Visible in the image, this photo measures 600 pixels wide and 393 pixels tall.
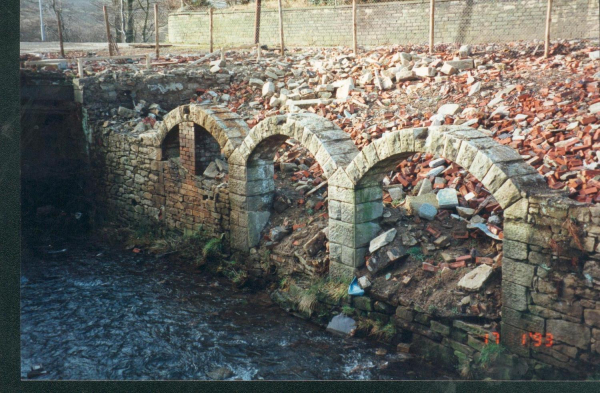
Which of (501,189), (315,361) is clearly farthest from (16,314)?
(501,189)

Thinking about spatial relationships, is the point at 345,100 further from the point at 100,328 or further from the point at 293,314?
the point at 100,328

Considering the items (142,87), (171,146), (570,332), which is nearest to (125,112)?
(142,87)

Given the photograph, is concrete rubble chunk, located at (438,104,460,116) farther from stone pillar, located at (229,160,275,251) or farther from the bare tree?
the bare tree

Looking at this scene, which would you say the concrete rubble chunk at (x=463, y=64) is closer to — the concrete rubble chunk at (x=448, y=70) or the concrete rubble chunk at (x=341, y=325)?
the concrete rubble chunk at (x=448, y=70)

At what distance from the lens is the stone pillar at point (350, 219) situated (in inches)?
278

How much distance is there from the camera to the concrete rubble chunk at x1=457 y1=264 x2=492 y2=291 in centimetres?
597

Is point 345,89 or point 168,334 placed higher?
point 345,89

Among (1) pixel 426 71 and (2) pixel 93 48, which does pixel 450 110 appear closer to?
(1) pixel 426 71

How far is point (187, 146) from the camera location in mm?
9711

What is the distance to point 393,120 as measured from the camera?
10234mm

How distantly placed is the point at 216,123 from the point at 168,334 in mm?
3444

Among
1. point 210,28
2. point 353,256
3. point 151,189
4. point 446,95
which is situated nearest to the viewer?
point 353,256

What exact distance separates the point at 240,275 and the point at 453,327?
3.58m

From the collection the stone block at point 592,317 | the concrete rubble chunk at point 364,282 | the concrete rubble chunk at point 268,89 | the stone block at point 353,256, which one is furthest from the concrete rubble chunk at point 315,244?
the concrete rubble chunk at point 268,89
